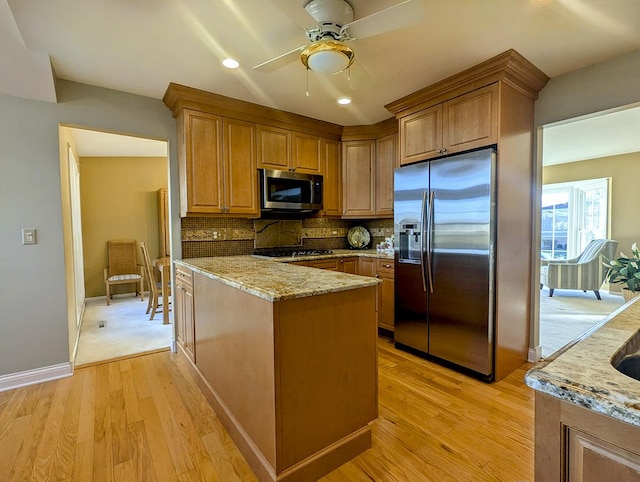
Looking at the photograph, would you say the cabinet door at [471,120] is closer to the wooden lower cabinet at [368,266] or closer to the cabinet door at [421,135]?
the cabinet door at [421,135]

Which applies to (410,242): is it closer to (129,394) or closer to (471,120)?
(471,120)

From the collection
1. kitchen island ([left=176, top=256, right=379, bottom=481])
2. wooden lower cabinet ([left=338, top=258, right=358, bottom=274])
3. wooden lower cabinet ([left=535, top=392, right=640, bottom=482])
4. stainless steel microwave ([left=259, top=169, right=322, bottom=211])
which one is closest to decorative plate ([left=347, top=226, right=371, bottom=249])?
wooden lower cabinet ([left=338, top=258, right=358, bottom=274])

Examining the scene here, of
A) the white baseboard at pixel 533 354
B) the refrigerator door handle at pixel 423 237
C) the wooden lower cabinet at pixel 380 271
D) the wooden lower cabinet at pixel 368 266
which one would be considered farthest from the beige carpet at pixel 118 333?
the white baseboard at pixel 533 354

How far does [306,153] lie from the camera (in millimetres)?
3703

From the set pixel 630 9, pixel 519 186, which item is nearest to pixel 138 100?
pixel 519 186

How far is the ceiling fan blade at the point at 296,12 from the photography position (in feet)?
4.80

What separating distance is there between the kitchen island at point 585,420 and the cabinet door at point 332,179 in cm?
330

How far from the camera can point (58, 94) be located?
2.56 metres

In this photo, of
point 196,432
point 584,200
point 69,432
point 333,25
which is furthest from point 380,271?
point 584,200

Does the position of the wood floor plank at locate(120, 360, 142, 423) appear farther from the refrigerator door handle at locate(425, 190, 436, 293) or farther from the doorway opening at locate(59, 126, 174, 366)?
the refrigerator door handle at locate(425, 190, 436, 293)

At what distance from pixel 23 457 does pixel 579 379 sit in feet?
8.44

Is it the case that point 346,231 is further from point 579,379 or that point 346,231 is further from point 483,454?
point 579,379

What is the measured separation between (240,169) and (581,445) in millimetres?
3149

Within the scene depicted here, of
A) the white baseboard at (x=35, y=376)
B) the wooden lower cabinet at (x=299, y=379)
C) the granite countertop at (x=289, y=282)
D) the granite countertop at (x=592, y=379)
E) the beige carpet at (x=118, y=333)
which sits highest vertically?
the granite countertop at (x=289, y=282)
